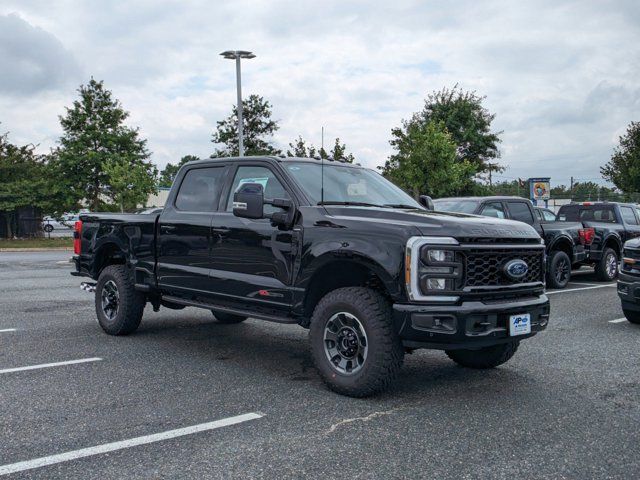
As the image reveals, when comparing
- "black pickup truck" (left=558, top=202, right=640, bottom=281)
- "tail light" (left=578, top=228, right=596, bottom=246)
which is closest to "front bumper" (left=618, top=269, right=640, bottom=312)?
"tail light" (left=578, top=228, right=596, bottom=246)

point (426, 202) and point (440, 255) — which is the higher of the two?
point (426, 202)

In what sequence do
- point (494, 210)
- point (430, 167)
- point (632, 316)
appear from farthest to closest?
point (430, 167) → point (494, 210) → point (632, 316)

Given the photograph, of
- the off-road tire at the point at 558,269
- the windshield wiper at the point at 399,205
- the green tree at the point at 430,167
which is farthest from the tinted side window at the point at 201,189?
the green tree at the point at 430,167

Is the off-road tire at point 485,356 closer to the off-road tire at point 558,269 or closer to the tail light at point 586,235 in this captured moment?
the off-road tire at point 558,269

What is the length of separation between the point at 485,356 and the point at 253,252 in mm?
2303

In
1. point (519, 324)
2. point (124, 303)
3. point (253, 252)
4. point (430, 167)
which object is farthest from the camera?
point (430, 167)

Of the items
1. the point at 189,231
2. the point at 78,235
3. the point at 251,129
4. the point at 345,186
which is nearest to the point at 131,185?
the point at 251,129

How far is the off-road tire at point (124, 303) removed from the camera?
731 centimetres

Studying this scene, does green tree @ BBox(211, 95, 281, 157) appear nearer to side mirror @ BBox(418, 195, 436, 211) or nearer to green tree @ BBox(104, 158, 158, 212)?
green tree @ BBox(104, 158, 158, 212)

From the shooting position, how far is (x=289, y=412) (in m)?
4.67

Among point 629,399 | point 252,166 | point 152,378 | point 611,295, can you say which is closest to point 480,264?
point 629,399

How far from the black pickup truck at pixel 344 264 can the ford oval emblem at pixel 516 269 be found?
1cm

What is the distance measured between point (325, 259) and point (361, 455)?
178 cm

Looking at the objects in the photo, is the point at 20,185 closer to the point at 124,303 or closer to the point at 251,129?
the point at 251,129
